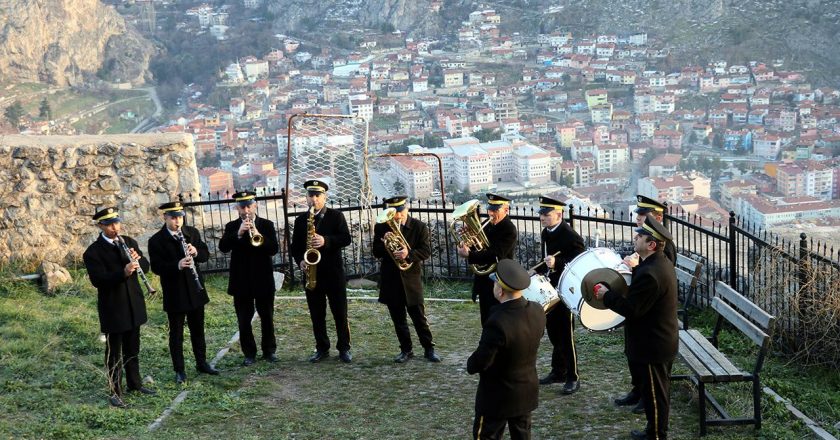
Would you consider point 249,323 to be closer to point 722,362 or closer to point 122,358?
point 122,358

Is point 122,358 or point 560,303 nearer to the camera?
point 560,303

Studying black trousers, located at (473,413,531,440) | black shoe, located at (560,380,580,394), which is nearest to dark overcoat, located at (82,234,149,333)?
black trousers, located at (473,413,531,440)

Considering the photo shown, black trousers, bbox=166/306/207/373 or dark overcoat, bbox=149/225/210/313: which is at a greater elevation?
dark overcoat, bbox=149/225/210/313

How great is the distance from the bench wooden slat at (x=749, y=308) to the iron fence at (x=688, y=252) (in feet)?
2.95

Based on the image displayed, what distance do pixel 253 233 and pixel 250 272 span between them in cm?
45

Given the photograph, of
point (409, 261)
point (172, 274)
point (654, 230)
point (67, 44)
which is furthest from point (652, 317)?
point (67, 44)

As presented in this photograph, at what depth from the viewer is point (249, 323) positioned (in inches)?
309

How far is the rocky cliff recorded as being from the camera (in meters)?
72.5

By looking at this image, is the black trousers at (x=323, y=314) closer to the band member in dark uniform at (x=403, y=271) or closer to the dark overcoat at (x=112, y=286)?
the band member in dark uniform at (x=403, y=271)

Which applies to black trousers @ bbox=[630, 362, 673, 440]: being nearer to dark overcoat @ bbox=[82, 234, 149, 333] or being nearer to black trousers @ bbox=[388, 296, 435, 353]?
black trousers @ bbox=[388, 296, 435, 353]

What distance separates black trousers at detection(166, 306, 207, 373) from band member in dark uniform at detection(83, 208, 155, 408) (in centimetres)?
37

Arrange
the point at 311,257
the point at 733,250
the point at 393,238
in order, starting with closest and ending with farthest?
the point at 393,238
the point at 311,257
the point at 733,250

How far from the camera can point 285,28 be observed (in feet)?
319

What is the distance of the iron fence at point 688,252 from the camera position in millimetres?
7566
